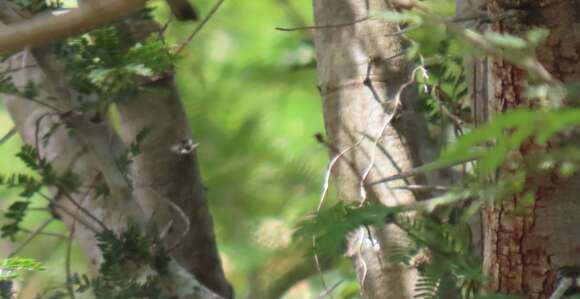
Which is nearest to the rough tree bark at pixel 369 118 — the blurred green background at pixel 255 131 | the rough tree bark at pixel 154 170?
the rough tree bark at pixel 154 170

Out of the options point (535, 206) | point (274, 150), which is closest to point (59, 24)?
point (535, 206)

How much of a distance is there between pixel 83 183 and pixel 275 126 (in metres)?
0.89

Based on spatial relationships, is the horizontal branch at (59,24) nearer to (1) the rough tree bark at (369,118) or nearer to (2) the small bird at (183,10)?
(1) the rough tree bark at (369,118)

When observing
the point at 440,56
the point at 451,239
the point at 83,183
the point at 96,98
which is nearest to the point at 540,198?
the point at 451,239

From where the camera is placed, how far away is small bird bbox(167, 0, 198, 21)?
7.01ft

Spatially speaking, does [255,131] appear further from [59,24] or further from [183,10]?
[59,24]

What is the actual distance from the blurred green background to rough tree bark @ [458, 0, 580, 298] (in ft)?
4.70

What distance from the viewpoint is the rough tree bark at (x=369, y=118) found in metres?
2.00

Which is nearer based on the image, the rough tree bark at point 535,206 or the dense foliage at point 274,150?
the dense foliage at point 274,150

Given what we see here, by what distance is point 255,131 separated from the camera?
10.2 ft

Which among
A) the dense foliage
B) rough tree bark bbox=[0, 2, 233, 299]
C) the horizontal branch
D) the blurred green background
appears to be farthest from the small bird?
the horizontal branch

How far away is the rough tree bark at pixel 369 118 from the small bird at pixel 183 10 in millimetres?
276

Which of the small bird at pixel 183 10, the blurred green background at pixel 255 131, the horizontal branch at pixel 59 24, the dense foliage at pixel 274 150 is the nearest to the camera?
the horizontal branch at pixel 59 24

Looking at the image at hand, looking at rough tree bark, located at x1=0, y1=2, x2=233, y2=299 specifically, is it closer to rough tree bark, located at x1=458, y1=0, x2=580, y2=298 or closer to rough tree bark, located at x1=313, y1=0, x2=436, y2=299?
rough tree bark, located at x1=313, y1=0, x2=436, y2=299
